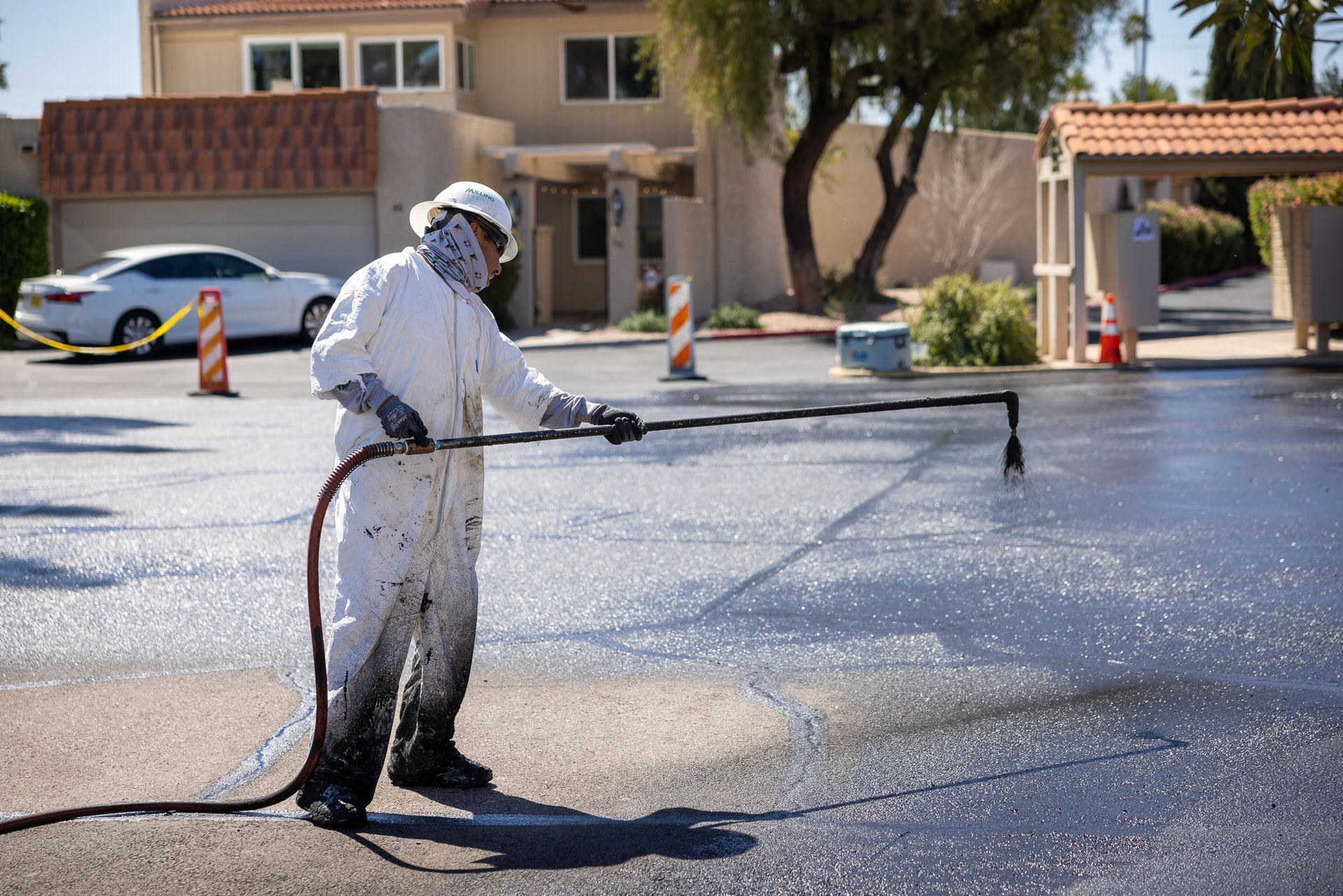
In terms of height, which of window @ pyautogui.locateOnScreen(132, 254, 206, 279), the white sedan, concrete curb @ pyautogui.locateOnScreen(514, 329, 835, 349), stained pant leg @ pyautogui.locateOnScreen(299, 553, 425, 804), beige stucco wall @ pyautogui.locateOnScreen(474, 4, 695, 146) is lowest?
stained pant leg @ pyautogui.locateOnScreen(299, 553, 425, 804)

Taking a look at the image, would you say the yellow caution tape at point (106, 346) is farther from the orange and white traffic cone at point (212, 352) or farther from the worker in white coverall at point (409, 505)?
the worker in white coverall at point (409, 505)

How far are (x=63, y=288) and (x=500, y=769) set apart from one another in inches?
724

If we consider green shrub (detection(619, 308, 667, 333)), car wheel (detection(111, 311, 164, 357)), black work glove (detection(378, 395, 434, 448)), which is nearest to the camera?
black work glove (detection(378, 395, 434, 448))

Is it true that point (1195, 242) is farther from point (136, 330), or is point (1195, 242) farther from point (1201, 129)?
point (136, 330)

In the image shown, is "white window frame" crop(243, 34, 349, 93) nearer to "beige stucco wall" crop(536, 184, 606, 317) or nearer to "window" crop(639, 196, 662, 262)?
"beige stucco wall" crop(536, 184, 606, 317)

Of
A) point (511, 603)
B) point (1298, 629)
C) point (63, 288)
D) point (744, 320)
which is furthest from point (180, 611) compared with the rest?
point (744, 320)

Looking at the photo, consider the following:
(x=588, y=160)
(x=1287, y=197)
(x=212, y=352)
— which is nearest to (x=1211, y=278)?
(x=1287, y=197)

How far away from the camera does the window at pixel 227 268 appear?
2288 centimetres

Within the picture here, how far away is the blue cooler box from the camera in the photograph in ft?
59.3

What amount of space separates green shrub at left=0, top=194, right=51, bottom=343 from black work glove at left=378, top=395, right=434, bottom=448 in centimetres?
2268

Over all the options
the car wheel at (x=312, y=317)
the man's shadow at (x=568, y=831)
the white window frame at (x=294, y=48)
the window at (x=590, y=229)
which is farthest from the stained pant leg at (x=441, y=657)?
the white window frame at (x=294, y=48)

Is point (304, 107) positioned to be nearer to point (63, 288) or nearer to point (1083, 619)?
point (63, 288)

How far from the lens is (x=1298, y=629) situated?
6.73 metres

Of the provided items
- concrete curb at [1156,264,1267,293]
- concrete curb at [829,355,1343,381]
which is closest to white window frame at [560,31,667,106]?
concrete curb at [829,355,1343,381]
